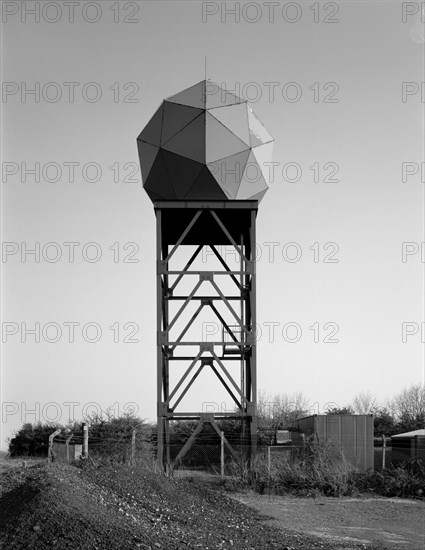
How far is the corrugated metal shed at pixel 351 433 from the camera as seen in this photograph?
23.1 m

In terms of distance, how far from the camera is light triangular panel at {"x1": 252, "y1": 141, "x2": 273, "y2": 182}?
24.8m

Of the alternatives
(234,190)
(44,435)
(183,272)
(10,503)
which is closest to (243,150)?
(234,190)

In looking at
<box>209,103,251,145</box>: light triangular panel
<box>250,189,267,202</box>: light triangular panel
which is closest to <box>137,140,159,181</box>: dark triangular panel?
<box>209,103,251,145</box>: light triangular panel

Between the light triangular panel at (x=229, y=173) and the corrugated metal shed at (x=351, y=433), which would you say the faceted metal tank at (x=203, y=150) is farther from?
the corrugated metal shed at (x=351, y=433)

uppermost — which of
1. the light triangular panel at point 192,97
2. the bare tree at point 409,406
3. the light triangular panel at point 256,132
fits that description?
the light triangular panel at point 192,97

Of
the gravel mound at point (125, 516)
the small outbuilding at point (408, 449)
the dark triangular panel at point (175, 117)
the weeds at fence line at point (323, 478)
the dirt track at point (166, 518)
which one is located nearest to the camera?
the gravel mound at point (125, 516)

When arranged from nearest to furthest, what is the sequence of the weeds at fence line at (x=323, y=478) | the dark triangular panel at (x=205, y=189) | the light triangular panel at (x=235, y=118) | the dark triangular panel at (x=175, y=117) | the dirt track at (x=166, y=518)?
the dirt track at (x=166, y=518) < the weeds at fence line at (x=323, y=478) < the dark triangular panel at (x=205, y=189) < the dark triangular panel at (x=175, y=117) < the light triangular panel at (x=235, y=118)

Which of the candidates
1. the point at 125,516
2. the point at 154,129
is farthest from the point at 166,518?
the point at 154,129

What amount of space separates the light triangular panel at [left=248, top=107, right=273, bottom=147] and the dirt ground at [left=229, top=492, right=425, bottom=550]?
37.4 feet

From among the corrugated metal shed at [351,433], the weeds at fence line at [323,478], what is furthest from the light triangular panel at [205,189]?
the weeds at fence line at [323,478]

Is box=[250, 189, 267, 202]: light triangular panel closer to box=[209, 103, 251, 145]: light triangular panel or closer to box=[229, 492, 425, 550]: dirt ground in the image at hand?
box=[209, 103, 251, 145]: light triangular panel

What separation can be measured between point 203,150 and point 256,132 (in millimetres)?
2103

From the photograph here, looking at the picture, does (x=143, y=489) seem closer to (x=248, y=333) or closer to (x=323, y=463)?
(x=323, y=463)

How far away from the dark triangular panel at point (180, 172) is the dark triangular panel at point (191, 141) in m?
0.17
